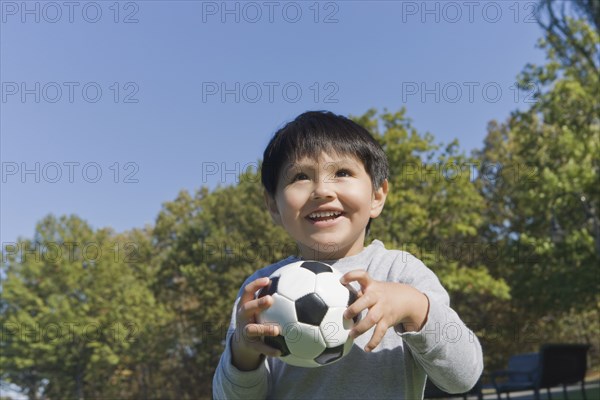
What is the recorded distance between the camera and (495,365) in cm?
3112

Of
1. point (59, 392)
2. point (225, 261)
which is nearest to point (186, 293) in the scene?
point (225, 261)

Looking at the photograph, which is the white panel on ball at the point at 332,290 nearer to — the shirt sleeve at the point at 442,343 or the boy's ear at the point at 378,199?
the shirt sleeve at the point at 442,343

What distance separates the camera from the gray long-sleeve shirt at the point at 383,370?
2.32 meters

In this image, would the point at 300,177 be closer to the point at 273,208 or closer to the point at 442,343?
the point at 273,208

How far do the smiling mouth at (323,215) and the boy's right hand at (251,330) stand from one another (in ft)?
1.35

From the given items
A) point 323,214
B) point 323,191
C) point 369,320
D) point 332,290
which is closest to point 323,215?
point 323,214

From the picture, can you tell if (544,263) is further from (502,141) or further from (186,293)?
(186,293)

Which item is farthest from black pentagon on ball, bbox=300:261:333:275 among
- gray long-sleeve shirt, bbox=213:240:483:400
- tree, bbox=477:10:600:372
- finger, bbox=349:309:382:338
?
tree, bbox=477:10:600:372

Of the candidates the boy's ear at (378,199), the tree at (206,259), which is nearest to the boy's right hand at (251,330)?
the boy's ear at (378,199)

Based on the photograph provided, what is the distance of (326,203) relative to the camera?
2516 millimetres

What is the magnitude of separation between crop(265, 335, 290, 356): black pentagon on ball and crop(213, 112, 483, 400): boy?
3cm

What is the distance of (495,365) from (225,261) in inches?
570

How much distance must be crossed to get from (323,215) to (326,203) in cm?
5

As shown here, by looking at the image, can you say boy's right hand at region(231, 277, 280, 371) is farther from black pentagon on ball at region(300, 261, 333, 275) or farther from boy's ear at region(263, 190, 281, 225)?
boy's ear at region(263, 190, 281, 225)
